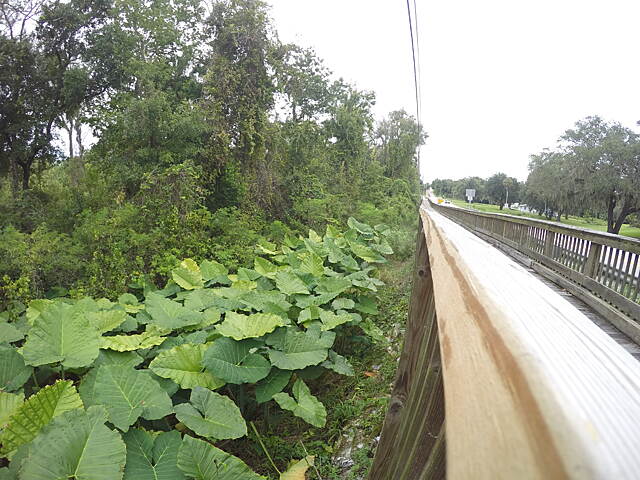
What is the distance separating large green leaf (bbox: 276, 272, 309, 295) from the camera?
412 centimetres

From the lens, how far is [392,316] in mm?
5082

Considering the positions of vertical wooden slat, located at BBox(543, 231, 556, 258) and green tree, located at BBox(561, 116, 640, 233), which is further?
green tree, located at BBox(561, 116, 640, 233)

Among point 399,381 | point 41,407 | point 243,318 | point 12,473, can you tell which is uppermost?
point 399,381

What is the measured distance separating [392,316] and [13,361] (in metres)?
3.90

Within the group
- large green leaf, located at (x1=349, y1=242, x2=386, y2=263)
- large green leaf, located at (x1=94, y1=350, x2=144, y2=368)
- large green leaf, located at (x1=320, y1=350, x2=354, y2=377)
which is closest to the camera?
large green leaf, located at (x1=94, y1=350, x2=144, y2=368)

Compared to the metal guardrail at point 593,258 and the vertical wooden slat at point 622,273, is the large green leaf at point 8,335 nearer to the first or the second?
the metal guardrail at point 593,258

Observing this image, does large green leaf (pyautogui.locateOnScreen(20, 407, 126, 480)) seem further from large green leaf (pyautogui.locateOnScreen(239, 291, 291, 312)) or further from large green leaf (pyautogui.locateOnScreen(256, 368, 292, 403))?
large green leaf (pyautogui.locateOnScreen(239, 291, 291, 312))

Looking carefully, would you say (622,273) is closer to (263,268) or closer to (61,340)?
(263,268)

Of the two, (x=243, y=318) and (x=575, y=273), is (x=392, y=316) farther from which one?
(x=575, y=273)

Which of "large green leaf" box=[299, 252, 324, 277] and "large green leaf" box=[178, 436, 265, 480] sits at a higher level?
"large green leaf" box=[299, 252, 324, 277]

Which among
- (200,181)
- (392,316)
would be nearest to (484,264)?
(392,316)

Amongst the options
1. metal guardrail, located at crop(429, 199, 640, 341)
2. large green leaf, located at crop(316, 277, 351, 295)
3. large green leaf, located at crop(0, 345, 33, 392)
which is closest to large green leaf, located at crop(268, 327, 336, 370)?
large green leaf, located at crop(316, 277, 351, 295)

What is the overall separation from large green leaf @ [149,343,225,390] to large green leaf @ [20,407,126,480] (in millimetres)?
767

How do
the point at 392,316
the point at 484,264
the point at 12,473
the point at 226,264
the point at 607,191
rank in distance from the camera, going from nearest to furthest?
the point at 484,264, the point at 12,473, the point at 392,316, the point at 226,264, the point at 607,191
